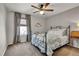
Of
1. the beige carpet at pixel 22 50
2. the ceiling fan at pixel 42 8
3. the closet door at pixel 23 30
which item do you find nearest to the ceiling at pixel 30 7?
the ceiling fan at pixel 42 8

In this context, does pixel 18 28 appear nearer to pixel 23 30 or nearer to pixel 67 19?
pixel 23 30

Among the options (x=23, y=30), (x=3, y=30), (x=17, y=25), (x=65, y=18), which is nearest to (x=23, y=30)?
(x=23, y=30)

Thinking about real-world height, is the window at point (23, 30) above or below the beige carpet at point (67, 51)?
above

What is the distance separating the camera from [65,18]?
4.51 feet

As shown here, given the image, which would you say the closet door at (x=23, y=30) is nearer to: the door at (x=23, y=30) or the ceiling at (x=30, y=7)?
the door at (x=23, y=30)

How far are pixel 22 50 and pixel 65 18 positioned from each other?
0.80m

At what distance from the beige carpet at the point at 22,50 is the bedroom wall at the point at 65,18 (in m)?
0.41

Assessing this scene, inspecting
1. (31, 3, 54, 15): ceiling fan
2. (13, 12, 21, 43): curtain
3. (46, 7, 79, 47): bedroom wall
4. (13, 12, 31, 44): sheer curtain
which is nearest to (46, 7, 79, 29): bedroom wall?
(46, 7, 79, 47): bedroom wall

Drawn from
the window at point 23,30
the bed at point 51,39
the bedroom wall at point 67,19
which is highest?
the bedroom wall at point 67,19

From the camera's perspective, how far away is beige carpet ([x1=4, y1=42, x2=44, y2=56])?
133 centimetres

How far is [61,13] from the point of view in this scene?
1383mm

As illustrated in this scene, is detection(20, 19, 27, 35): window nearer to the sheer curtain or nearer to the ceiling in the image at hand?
the sheer curtain

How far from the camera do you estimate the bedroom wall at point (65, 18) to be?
51.8 inches

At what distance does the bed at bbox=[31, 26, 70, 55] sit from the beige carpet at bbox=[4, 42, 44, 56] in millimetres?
78
